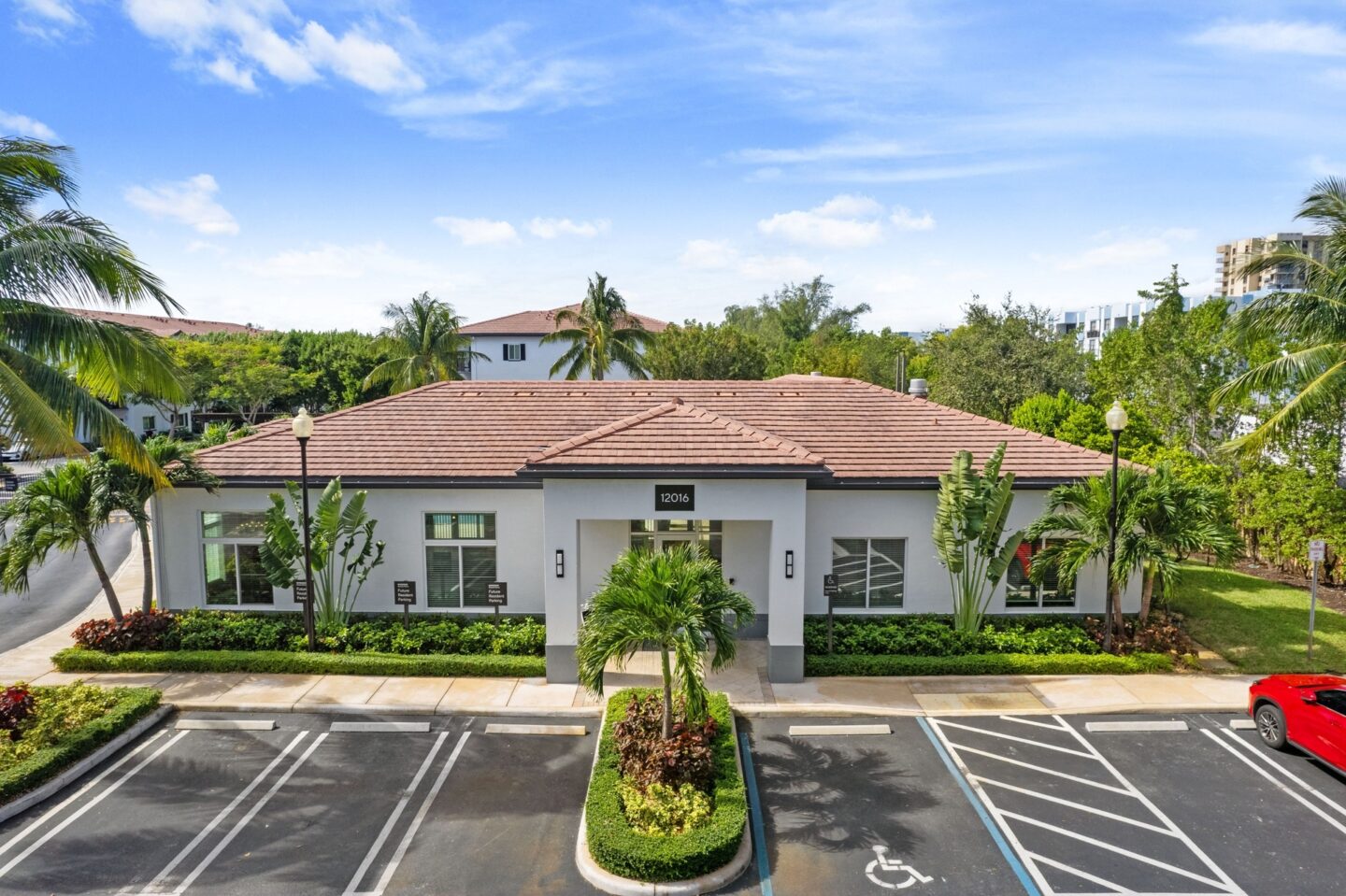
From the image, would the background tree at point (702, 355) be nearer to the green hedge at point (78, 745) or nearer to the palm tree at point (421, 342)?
the palm tree at point (421, 342)

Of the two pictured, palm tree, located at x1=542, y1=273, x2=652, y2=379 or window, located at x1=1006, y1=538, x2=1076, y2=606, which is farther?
palm tree, located at x1=542, y1=273, x2=652, y2=379

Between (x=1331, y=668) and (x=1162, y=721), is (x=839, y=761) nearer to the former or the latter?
(x=1162, y=721)

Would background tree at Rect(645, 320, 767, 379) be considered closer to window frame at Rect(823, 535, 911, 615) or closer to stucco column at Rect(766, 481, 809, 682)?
window frame at Rect(823, 535, 911, 615)

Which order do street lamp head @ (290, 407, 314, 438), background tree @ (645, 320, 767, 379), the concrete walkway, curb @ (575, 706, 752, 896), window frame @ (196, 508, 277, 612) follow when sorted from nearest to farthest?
curb @ (575, 706, 752, 896) → the concrete walkway → street lamp head @ (290, 407, 314, 438) → window frame @ (196, 508, 277, 612) → background tree @ (645, 320, 767, 379)

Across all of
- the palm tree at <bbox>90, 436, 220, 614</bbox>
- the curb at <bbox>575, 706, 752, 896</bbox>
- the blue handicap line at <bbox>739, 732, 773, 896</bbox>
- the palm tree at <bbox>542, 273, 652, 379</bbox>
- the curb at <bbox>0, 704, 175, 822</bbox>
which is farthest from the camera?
the palm tree at <bbox>542, 273, 652, 379</bbox>

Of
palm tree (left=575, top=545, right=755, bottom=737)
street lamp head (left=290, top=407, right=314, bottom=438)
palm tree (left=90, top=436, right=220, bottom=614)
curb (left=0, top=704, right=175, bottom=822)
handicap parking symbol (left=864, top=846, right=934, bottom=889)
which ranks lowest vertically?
handicap parking symbol (left=864, top=846, right=934, bottom=889)

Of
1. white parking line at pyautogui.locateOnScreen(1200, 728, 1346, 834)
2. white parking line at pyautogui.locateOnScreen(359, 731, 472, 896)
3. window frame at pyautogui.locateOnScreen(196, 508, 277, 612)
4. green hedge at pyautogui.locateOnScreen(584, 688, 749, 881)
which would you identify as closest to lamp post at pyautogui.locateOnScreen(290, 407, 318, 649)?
window frame at pyautogui.locateOnScreen(196, 508, 277, 612)

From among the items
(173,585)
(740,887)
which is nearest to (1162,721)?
(740,887)

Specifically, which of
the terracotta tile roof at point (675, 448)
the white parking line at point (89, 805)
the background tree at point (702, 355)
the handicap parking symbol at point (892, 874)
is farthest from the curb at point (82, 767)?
the background tree at point (702, 355)
